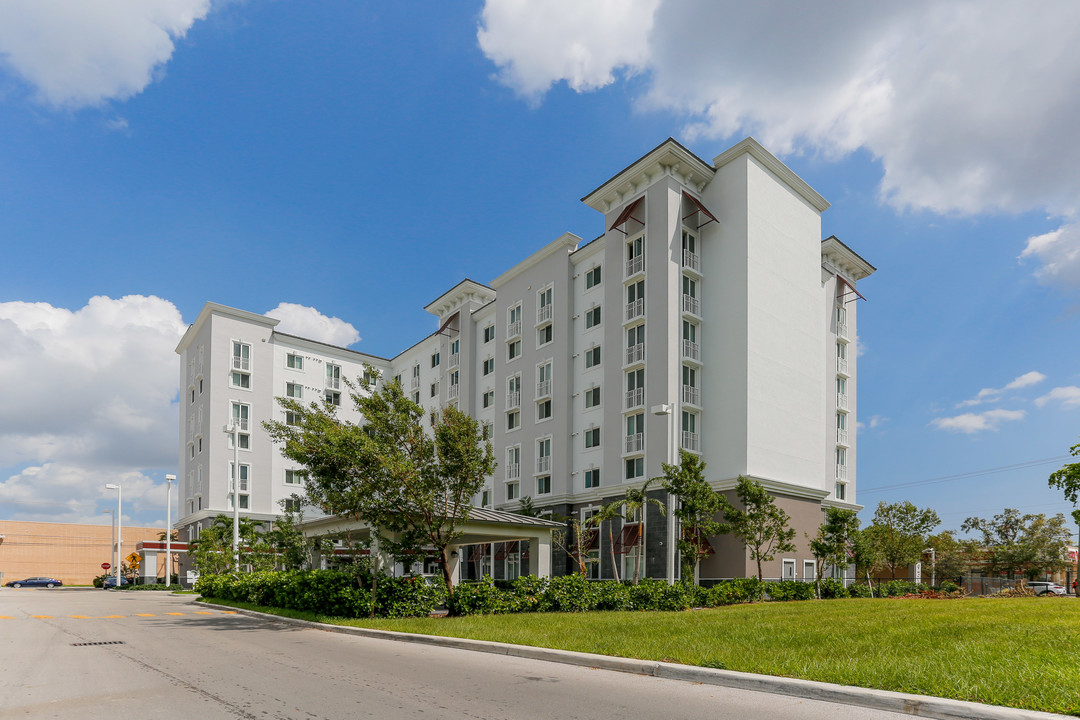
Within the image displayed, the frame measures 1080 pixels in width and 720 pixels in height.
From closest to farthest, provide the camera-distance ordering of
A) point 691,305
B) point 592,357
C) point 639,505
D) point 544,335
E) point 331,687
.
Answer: point 331,687 < point 639,505 < point 691,305 < point 592,357 < point 544,335

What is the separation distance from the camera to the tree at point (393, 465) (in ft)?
76.1

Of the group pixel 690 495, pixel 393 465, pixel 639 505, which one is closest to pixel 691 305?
pixel 639 505

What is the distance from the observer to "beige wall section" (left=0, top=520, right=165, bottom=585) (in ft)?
297

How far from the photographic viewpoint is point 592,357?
1879 inches

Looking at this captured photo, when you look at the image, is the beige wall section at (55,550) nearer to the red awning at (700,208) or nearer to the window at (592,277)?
the window at (592,277)

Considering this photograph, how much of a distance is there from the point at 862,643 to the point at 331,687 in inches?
340

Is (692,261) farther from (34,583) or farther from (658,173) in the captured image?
(34,583)

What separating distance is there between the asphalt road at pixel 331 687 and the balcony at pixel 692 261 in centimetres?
3115

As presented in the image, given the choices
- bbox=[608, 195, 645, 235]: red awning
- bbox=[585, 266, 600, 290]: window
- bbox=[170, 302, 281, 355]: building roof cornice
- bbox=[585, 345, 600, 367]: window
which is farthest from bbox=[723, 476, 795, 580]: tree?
bbox=[170, 302, 281, 355]: building roof cornice

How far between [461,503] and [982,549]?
64.8 metres

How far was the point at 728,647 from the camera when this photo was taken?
13.3 m

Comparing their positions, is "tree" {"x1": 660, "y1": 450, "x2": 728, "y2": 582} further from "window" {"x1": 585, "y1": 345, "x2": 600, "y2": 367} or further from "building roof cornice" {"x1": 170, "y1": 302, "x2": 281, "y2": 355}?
"building roof cornice" {"x1": 170, "y1": 302, "x2": 281, "y2": 355}


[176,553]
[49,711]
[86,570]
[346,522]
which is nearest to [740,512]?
[346,522]

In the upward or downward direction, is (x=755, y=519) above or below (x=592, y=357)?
below
